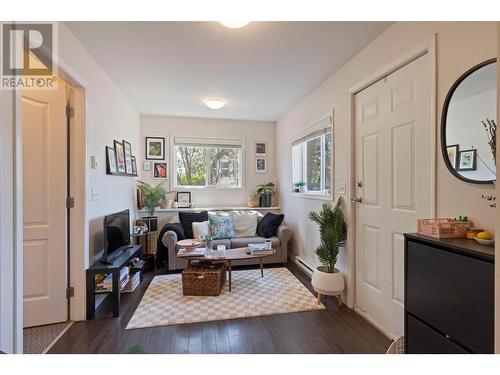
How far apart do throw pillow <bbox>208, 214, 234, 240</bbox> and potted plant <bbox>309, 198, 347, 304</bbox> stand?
1633mm

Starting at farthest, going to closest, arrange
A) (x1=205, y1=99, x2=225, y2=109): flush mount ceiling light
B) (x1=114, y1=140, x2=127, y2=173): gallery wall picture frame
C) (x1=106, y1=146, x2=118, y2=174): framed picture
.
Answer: (x1=205, y1=99, x2=225, y2=109): flush mount ceiling light, (x1=114, y1=140, x2=127, y2=173): gallery wall picture frame, (x1=106, y1=146, x2=118, y2=174): framed picture

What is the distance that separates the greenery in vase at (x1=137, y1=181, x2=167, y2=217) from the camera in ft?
12.3

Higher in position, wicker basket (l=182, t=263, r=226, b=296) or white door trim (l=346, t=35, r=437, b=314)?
white door trim (l=346, t=35, r=437, b=314)

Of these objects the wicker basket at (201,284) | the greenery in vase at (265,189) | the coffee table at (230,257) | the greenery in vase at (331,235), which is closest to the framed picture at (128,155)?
the coffee table at (230,257)

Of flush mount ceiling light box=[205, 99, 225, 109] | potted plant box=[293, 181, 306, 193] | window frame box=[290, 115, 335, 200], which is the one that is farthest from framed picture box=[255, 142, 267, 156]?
flush mount ceiling light box=[205, 99, 225, 109]

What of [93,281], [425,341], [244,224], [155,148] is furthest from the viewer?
[155,148]

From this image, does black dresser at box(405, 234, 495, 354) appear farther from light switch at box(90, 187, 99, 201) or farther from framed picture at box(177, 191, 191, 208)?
framed picture at box(177, 191, 191, 208)

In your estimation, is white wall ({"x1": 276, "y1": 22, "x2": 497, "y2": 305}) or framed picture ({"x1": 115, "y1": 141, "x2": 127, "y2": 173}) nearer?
white wall ({"x1": 276, "y1": 22, "x2": 497, "y2": 305})

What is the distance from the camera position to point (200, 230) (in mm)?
3568

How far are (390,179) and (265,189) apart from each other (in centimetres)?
279

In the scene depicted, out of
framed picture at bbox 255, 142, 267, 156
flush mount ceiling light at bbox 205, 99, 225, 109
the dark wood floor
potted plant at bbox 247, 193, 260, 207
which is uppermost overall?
flush mount ceiling light at bbox 205, 99, 225, 109

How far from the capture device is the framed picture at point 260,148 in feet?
15.3

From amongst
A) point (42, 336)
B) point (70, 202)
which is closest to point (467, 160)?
point (70, 202)

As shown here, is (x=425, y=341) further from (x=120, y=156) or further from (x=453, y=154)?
(x=120, y=156)
